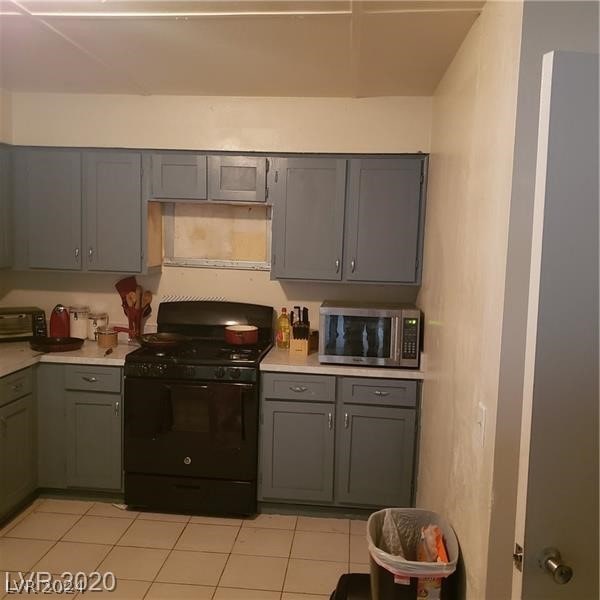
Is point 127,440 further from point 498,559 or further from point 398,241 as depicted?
point 498,559

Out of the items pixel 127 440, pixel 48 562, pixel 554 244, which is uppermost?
pixel 554 244

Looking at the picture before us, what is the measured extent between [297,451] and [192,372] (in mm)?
769

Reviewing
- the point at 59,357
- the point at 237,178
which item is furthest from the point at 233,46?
the point at 59,357

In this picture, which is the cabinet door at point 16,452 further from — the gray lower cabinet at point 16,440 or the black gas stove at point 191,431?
the black gas stove at point 191,431

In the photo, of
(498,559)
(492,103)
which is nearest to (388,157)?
(492,103)

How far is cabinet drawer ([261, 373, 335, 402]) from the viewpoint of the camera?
334 cm

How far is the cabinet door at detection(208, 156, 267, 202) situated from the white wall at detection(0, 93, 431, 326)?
0.15 m

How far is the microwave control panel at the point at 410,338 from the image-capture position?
3289 millimetres

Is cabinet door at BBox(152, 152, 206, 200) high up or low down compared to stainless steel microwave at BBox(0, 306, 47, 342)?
up

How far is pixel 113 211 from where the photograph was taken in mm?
3635

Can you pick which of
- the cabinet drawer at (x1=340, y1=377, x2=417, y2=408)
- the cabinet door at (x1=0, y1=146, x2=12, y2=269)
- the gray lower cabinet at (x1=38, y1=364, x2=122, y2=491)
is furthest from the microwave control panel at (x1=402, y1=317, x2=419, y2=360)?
the cabinet door at (x1=0, y1=146, x2=12, y2=269)

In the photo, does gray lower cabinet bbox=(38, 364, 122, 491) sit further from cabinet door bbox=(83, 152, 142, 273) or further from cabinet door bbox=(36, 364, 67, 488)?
cabinet door bbox=(83, 152, 142, 273)

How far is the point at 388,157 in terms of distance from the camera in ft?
11.3

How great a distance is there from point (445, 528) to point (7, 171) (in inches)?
127
